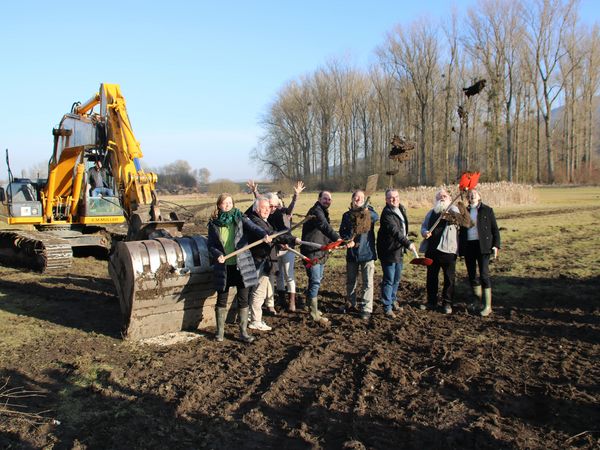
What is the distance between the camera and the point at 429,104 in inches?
1998

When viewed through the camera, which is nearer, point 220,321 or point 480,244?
point 220,321

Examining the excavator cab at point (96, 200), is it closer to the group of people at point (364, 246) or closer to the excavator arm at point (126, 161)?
the excavator arm at point (126, 161)

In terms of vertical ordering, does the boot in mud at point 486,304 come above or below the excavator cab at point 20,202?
below

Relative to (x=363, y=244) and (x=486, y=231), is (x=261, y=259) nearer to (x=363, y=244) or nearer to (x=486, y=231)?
(x=363, y=244)

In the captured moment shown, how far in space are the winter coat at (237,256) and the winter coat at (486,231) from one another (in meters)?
3.10

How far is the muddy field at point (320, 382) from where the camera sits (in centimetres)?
400

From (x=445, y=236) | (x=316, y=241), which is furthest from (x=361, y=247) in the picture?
(x=445, y=236)

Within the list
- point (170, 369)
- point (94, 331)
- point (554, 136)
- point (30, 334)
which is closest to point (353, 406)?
point (170, 369)

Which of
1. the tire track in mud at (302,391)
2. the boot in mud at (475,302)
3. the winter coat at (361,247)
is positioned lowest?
the tire track in mud at (302,391)

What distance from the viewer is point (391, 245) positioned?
728cm

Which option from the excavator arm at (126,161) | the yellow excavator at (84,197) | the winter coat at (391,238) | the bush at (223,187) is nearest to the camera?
the winter coat at (391,238)

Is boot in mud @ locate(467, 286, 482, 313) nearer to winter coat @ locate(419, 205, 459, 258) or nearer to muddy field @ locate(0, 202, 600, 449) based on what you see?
muddy field @ locate(0, 202, 600, 449)

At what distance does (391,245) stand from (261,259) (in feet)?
5.94

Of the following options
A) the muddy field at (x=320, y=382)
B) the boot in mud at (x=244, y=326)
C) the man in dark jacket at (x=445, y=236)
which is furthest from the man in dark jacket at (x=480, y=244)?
the boot in mud at (x=244, y=326)
